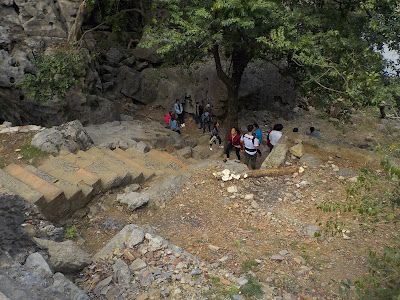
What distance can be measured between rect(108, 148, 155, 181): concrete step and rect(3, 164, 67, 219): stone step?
2354 mm

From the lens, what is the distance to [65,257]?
4844mm

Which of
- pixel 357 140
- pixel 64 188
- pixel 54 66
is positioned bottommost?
pixel 357 140

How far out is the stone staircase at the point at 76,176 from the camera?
627 centimetres

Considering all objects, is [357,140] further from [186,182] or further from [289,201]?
[186,182]

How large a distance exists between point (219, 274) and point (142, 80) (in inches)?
570

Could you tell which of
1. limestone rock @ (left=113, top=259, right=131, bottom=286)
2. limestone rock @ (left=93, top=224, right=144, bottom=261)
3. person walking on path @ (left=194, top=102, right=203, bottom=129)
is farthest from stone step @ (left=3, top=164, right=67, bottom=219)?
person walking on path @ (left=194, top=102, right=203, bottom=129)

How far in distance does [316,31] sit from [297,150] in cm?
333

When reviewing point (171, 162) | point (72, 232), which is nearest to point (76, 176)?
point (72, 232)

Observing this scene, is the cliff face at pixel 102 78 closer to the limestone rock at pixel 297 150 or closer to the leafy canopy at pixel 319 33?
the leafy canopy at pixel 319 33

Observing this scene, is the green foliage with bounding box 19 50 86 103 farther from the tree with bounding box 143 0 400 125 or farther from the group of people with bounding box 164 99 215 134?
the group of people with bounding box 164 99 215 134

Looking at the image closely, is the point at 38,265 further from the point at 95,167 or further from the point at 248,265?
the point at 95,167

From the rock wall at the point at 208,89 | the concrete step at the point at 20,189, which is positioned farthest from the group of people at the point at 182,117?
the concrete step at the point at 20,189

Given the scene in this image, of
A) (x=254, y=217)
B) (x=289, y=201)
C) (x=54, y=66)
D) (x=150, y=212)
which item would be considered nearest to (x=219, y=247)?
(x=254, y=217)

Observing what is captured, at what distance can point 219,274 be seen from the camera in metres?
4.92
